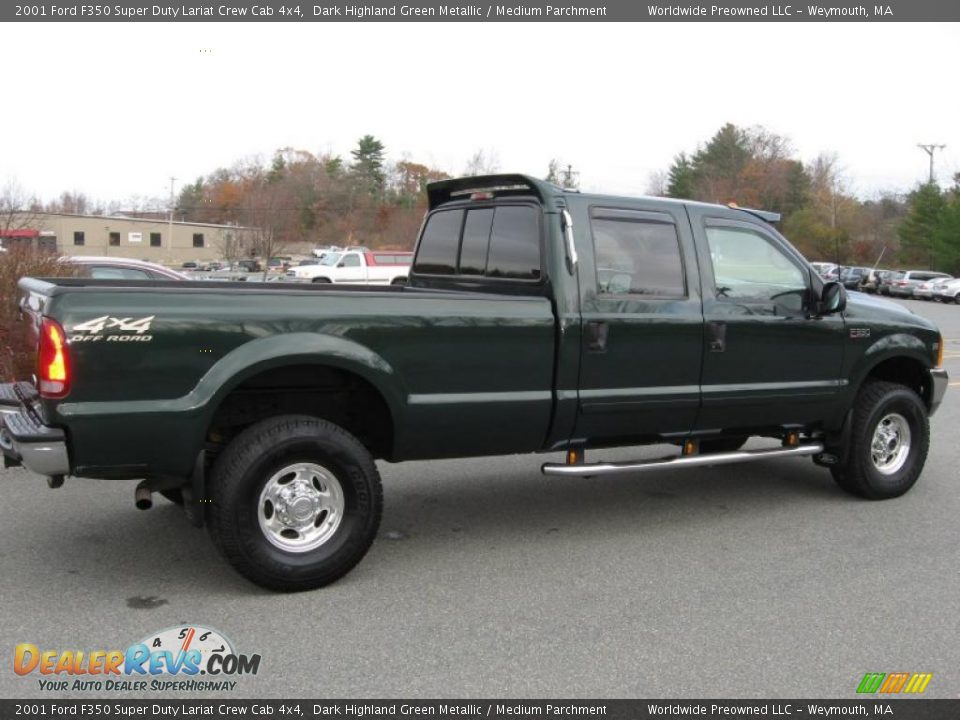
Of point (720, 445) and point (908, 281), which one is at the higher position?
point (908, 281)

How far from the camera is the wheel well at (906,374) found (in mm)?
6660

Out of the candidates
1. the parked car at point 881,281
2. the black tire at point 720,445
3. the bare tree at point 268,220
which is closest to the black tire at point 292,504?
the black tire at point 720,445

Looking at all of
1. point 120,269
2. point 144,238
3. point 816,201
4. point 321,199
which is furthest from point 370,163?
point 120,269

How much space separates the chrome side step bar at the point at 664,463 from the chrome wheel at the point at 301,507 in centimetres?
124

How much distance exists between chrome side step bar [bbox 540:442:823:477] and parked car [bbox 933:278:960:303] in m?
40.5

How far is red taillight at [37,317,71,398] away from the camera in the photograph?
13.0 ft

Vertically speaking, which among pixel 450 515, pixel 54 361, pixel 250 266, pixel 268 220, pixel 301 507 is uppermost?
pixel 268 220

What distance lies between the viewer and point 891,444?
6594 millimetres

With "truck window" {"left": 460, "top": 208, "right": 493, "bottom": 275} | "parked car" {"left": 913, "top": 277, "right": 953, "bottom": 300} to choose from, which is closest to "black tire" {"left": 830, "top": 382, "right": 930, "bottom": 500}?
"truck window" {"left": 460, "top": 208, "right": 493, "bottom": 275}

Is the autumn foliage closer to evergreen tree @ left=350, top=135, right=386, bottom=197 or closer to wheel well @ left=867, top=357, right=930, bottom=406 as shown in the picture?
evergreen tree @ left=350, top=135, right=386, bottom=197

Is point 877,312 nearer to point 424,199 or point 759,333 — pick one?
point 759,333

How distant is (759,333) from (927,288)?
139ft

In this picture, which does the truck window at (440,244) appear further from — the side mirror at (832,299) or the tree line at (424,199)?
the tree line at (424,199)

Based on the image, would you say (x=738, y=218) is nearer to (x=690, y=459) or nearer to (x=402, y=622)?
(x=690, y=459)
